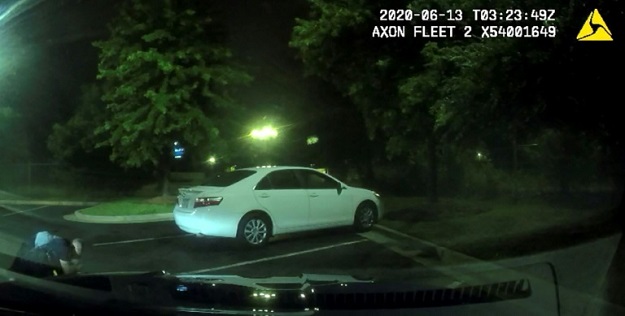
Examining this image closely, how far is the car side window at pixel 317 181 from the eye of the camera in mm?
13227

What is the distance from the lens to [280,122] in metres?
28.3

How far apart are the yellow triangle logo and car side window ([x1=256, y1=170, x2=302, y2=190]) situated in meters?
5.84

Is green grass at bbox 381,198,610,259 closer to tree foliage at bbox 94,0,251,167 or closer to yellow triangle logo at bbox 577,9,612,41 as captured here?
yellow triangle logo at bbox 577,9,612,41

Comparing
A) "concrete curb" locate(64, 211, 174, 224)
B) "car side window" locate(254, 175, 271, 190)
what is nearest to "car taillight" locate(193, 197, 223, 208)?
"car side window" locate(254, 175, 271, 190)

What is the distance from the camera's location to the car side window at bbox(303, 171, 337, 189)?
1323 cm

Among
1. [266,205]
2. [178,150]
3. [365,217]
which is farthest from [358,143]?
[266,205]

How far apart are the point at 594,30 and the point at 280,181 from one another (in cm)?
610

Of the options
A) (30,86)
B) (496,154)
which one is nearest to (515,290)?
(496,154)

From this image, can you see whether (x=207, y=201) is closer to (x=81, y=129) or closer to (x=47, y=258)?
(x=47, y=258)

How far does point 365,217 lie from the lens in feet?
46.0

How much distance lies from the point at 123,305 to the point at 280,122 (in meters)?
24.0

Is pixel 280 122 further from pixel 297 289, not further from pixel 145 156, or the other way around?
pixel 297 289

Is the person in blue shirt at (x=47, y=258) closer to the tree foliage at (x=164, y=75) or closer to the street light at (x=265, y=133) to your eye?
the tree foliage at (x=164, y=75)

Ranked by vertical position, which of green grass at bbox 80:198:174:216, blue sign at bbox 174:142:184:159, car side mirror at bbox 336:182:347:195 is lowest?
green grass at bbox 80:198:174:216
